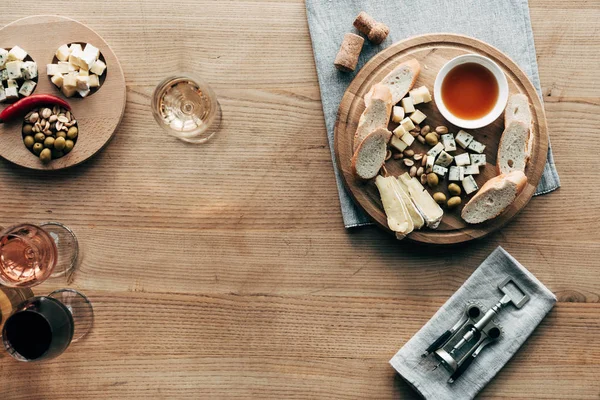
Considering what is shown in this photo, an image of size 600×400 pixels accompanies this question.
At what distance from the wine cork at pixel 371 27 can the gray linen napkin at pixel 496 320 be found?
60 cm

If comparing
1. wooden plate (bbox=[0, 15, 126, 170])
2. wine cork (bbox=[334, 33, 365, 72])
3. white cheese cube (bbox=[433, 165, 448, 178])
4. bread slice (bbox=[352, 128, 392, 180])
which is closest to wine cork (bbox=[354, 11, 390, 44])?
wine cork (bbox=[334, 33, 365, 72])

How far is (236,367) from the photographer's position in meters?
1.36

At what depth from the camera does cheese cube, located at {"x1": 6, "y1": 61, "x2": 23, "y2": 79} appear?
1.27m

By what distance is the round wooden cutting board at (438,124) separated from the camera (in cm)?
129

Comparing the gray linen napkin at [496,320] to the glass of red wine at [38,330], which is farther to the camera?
the gray linen napkin at [496,320]

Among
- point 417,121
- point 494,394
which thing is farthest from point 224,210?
point 494,394

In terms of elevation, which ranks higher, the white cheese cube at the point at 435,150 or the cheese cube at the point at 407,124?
the cheese cube at the point at 407,124

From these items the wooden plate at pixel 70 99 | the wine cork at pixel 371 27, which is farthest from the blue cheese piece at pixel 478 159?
the wooden plate at pixel 70 99

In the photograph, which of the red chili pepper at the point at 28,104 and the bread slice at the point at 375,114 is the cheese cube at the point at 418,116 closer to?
the bread slice at the point at 375,114

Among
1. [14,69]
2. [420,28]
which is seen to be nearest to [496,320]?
[420,28]

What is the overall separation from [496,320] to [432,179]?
393 millimetres

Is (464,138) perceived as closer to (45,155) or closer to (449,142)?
(449,142)

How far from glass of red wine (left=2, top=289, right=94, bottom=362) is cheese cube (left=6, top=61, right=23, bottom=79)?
53 cm

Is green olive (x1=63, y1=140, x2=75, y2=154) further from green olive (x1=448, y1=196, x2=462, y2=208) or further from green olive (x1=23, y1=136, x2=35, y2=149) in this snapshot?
green olive (x1=448, y1=196, x2=462, y2=208)
